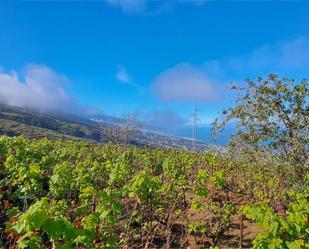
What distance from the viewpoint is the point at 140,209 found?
11.6m

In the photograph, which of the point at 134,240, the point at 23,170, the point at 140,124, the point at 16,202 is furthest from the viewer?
the point at 140,124

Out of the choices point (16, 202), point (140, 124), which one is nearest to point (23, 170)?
point (16, 202)

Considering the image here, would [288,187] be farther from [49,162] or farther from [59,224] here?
[59,224]

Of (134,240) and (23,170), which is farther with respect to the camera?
(23,170)

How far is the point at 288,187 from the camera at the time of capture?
16219mm

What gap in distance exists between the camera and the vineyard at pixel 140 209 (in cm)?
655

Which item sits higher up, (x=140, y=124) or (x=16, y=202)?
(x=140, y=124)

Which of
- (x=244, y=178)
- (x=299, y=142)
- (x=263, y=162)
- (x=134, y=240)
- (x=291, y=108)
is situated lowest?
(x=134, y=240)

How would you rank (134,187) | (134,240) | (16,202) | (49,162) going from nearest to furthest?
(134,187)
(134,240)
(16,202)
(49,162)

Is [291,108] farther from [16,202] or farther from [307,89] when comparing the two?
[16,202]

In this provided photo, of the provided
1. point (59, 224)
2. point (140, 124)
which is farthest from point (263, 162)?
point (140, 124)

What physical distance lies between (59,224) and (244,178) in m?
17.7

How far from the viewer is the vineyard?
655 cm

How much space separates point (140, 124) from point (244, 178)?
34623 millimetres
